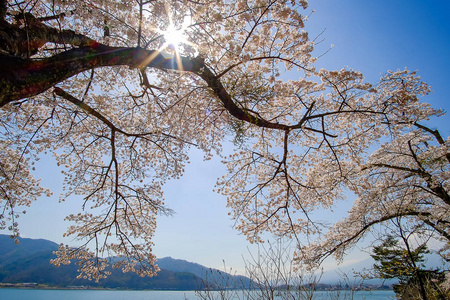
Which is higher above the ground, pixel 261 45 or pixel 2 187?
pixel 261 45

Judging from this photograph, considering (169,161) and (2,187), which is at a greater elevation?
(169,161)

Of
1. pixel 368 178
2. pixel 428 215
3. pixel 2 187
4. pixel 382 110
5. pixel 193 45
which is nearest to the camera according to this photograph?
pixel 193 45

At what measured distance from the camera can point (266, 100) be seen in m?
4.43

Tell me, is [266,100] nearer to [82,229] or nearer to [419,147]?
[82,229]

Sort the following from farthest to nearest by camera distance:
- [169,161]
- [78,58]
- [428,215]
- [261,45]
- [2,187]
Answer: [428,215]
[169,161]
[2,187]
[261,45]
[78,58]

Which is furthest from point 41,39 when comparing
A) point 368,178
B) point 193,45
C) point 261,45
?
point 368,178

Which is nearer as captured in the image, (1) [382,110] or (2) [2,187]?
(1) [382,110]

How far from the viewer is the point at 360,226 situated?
31.9 feet

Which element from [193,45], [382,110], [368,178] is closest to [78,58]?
[193,45]

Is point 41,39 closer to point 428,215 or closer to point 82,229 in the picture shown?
point 82,229

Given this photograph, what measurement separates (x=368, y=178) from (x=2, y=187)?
12284 mm

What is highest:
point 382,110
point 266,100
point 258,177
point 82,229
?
point 382,110

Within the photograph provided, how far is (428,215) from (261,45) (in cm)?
956

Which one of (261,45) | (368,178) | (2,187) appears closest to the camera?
(261,45)
